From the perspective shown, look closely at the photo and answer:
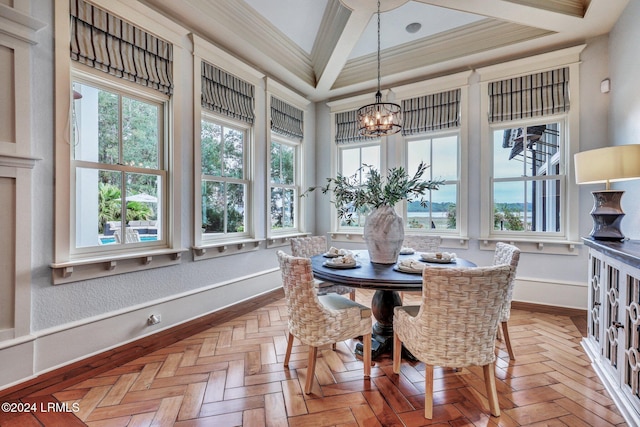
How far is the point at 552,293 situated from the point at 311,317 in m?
3.08

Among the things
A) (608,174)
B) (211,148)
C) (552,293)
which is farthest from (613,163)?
(211,148)

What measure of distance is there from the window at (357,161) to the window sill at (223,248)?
157 cm

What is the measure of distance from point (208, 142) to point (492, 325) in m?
3.03

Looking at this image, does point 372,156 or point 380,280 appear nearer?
point 380,280

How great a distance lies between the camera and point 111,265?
218 centimetres

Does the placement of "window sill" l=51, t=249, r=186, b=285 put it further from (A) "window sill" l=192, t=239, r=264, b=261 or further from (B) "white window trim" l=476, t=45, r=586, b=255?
(B) "white window trim" l=476, t=45, r=586, b=255

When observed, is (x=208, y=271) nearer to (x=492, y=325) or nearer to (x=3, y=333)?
(x=3, y=333)

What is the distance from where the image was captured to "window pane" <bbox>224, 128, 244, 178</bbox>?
332 centimetres

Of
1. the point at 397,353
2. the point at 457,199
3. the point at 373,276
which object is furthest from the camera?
the point at 457,199

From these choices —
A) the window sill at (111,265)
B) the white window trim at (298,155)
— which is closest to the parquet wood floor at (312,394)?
the window sill at (111,265)

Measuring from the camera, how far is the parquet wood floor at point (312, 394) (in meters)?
1.60

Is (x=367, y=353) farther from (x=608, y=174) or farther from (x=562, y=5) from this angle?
(x=562, y=5)

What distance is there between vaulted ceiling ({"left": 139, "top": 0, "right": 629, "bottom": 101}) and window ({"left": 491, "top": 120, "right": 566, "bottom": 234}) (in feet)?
3.14

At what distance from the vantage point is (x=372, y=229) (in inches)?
92.4
